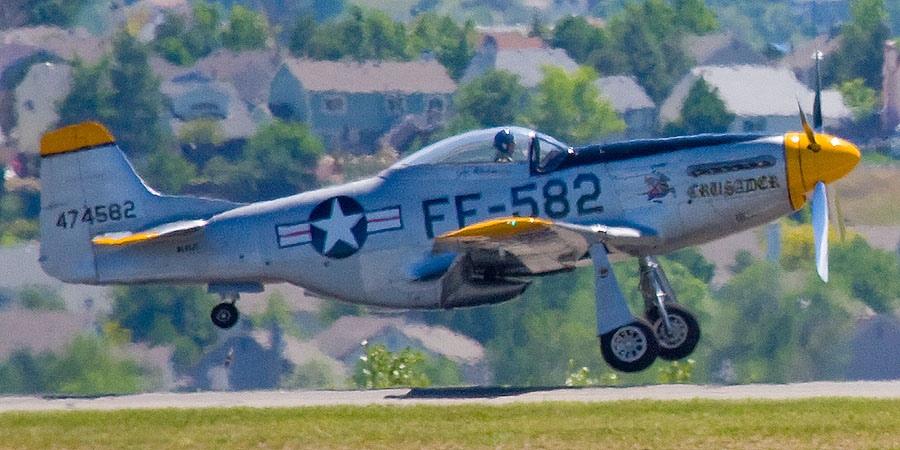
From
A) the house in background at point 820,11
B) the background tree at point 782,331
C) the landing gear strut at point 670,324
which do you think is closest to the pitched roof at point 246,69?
the background tree at point 782,331

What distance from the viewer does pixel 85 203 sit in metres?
18.9

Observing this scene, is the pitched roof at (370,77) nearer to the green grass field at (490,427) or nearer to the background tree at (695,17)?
the background tree at (695,17)

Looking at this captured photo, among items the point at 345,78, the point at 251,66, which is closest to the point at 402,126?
the point at 345,78

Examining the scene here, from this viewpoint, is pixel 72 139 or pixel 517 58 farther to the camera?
pixel 517 58

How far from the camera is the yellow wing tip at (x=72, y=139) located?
18844 mm

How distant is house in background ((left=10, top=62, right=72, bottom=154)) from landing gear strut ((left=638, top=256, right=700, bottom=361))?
48517 mm

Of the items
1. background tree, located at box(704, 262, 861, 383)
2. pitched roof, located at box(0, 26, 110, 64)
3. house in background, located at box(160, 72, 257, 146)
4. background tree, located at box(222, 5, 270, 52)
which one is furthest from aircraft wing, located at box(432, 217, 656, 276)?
background tree, located at box(222, 5, 270, 52)

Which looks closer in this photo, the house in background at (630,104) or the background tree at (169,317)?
the background tree at (169,317)

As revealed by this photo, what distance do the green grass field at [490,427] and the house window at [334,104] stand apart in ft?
189

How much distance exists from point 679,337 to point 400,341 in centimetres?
2158

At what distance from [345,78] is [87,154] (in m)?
50.2

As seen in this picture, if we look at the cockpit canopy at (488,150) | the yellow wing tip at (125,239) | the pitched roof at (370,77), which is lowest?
the yellow wing tip at (125,239)

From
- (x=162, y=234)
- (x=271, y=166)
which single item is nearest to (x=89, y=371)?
(x=162, y=234)

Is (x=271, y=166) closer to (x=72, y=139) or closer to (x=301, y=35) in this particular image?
(x=301, y=35)
